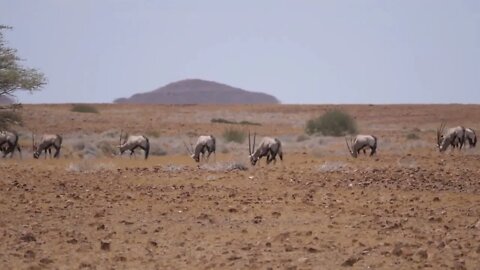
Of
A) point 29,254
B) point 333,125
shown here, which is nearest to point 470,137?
point 333,125

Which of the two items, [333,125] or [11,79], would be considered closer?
[11,79]

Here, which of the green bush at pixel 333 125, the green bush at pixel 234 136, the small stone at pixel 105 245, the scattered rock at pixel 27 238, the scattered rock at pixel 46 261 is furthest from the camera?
the green bush at pixel 333 125

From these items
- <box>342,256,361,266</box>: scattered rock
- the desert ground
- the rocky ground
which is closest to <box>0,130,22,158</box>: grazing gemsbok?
the desert ground

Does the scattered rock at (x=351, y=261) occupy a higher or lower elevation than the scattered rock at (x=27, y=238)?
higher

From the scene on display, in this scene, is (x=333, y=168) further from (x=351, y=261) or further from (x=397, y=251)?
(x=351, y=261)

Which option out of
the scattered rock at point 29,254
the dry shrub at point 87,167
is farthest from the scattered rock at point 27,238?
the dry shrub at point 87,167

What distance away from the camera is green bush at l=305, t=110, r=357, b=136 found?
5378 cm

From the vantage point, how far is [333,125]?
177 feet

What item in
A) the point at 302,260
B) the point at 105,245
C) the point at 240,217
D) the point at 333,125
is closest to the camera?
the point at 302,260

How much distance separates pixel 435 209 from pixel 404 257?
434 centimetres

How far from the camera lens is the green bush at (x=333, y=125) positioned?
176ft

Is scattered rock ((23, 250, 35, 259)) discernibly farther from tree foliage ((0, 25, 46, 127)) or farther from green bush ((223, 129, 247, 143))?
green bush ((223, 129, 247, 143))

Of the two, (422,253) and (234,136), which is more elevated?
(234,136)

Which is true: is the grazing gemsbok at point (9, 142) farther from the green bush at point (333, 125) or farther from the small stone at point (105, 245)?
the green bush at point (333, 125)
